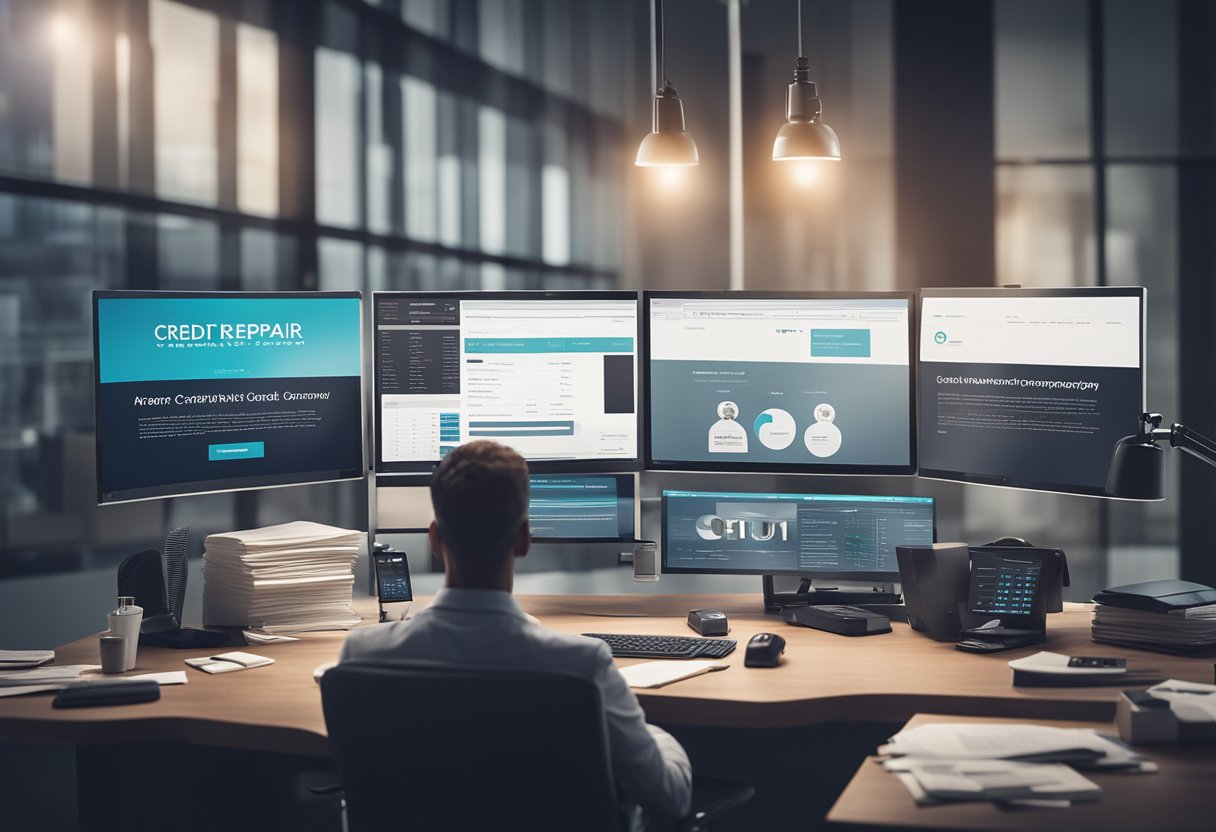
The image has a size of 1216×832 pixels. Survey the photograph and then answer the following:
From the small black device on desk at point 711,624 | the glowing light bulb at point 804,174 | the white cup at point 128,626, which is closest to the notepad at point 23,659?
the white cup at point 128,626

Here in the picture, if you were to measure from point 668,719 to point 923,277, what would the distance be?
11.8 feet

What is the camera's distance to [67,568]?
3574 millimetres

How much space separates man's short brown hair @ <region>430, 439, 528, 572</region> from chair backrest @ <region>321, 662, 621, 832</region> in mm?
215

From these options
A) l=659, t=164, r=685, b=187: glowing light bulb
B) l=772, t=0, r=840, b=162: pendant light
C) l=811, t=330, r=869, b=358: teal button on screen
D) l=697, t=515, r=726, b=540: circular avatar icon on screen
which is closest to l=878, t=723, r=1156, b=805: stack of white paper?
l=697, t=515, r=726, b=540: circular avatar icon on screen

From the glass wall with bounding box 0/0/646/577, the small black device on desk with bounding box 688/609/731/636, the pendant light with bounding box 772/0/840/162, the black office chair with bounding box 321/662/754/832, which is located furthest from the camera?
the glass wall with bounding box 0/0/646/577

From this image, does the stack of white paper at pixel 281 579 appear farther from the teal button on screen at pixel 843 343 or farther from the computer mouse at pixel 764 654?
the teal button on screen at pixel 843 343

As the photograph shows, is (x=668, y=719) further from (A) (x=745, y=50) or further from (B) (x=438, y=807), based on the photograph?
(A) (x=745, y=50)

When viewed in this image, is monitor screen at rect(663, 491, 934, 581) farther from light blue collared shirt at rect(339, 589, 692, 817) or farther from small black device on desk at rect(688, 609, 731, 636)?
light blue collared shirt at rect(339, 589, 692, 817)

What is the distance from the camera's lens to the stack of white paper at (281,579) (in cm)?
266

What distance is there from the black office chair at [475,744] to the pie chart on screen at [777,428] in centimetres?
136

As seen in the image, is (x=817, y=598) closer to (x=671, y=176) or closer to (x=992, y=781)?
(x=992, y=781)

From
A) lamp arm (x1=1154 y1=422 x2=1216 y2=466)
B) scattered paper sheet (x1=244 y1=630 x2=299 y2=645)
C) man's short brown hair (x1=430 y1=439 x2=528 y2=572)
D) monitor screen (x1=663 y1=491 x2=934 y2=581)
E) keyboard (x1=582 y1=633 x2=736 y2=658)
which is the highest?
lamp arm (x1=1154 y1=422 x2=1216 y2=466)

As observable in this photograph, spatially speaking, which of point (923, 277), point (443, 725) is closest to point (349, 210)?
point (923, 277)

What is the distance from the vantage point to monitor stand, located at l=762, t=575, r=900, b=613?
2.77 meters
